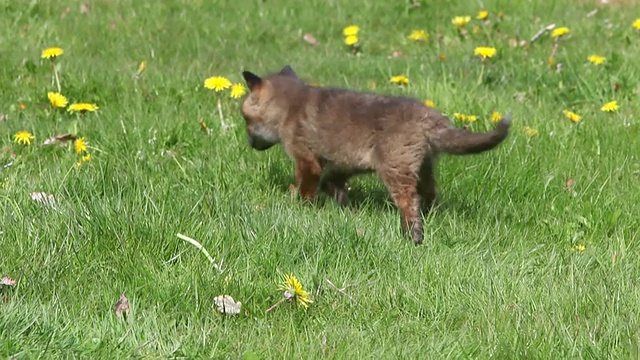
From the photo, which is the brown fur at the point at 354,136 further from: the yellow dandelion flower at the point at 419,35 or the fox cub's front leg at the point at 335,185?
the yellow dandelion flower at the point at 419,35

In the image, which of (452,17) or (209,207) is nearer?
(209,207)

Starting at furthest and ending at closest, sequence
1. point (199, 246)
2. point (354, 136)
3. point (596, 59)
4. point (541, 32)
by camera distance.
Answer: point (541, 32) → point (596, 59) → point (354, 136) → point (199, 246)

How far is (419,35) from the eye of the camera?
9.98 metres

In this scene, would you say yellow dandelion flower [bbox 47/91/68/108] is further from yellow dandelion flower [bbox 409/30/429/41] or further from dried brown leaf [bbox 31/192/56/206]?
yellow dandelion flower [bbox 409/30/429/41]

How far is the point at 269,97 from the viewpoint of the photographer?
5.90m

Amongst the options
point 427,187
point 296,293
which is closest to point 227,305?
point 296,293

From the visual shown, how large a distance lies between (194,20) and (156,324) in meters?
7.12

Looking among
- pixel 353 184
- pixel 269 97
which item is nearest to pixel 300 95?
pixel 269 97

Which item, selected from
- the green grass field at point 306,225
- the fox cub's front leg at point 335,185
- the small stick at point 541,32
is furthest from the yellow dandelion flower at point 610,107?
the fox cub's front leg at point 335,185

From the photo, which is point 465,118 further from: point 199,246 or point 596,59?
point 199,246

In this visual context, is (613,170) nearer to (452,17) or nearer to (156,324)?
(156,324)

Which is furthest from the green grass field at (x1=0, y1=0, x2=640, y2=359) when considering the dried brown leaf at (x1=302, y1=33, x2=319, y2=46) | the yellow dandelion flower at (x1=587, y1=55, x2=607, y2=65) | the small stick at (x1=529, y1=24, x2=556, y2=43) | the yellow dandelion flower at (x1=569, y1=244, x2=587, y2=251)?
the dried brown leaf at (x1=302, y1=33, x2=319, y2=46)

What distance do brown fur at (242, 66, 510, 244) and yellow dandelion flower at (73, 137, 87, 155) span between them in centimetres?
103

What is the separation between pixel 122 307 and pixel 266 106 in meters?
2.27
